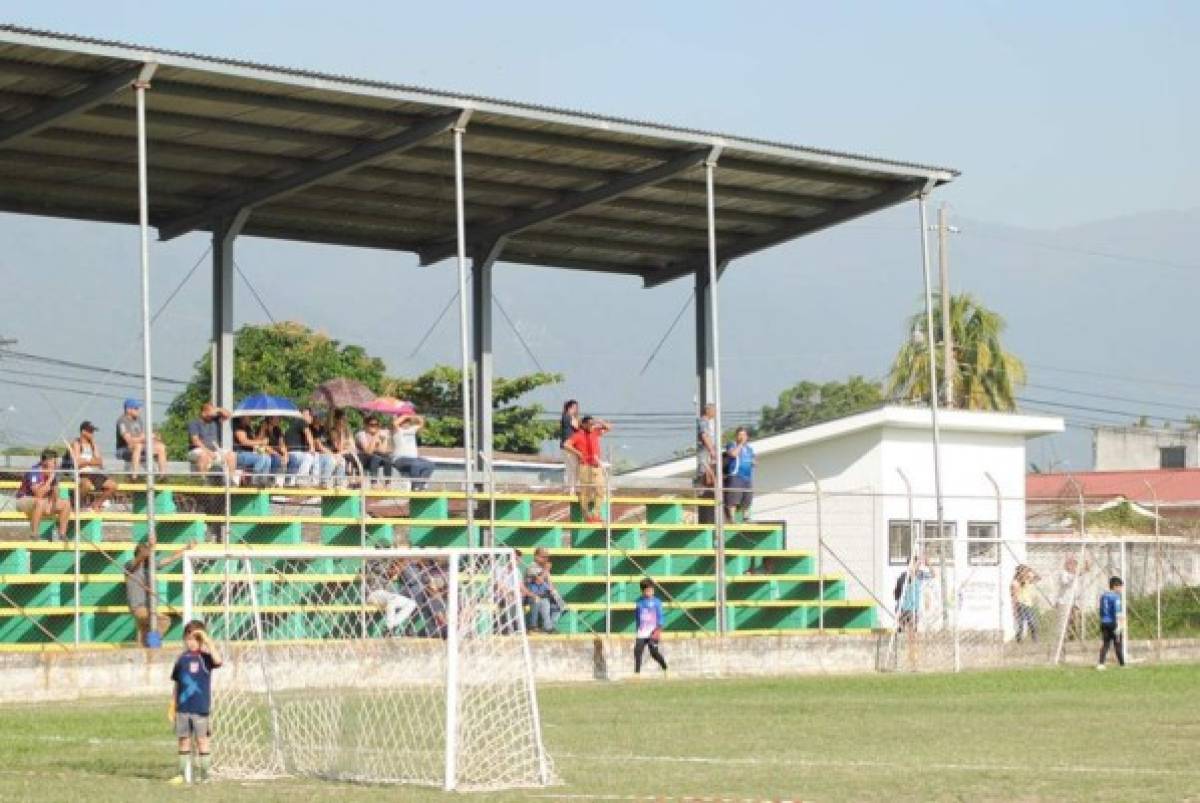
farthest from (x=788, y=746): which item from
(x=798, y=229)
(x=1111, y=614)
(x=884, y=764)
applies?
(x=798, y=229)

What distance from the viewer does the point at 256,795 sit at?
15.3 metres

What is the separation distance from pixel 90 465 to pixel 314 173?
536 centimetres

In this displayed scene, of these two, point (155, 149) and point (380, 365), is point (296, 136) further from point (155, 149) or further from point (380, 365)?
point (380, 365)

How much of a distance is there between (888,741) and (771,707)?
5116 millimetres

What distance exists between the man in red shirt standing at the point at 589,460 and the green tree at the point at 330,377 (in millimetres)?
29726

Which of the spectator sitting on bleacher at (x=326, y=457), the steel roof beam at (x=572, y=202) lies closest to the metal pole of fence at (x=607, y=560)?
the spectator sitting on bleacher at (x=326, y=457)

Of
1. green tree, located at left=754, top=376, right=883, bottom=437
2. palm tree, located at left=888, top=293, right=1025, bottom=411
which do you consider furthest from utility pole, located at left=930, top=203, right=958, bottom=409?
green tree, located at left=754, top=376, right=883, bottom=437

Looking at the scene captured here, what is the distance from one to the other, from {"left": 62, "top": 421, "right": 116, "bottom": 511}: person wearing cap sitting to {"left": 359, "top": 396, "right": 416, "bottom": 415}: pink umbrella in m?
5.96

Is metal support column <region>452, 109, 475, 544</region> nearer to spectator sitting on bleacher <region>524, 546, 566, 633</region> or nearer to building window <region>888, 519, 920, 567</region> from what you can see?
spectator sitting on bleacher <region>524, 546, 566, 633</region>

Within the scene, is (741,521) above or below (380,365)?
below

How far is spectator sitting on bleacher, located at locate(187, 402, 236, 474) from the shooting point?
30.1 metres

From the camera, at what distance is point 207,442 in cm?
3088

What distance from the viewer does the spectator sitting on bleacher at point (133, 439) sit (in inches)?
1154

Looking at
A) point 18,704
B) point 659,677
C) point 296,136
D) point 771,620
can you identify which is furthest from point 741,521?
point 18,704
